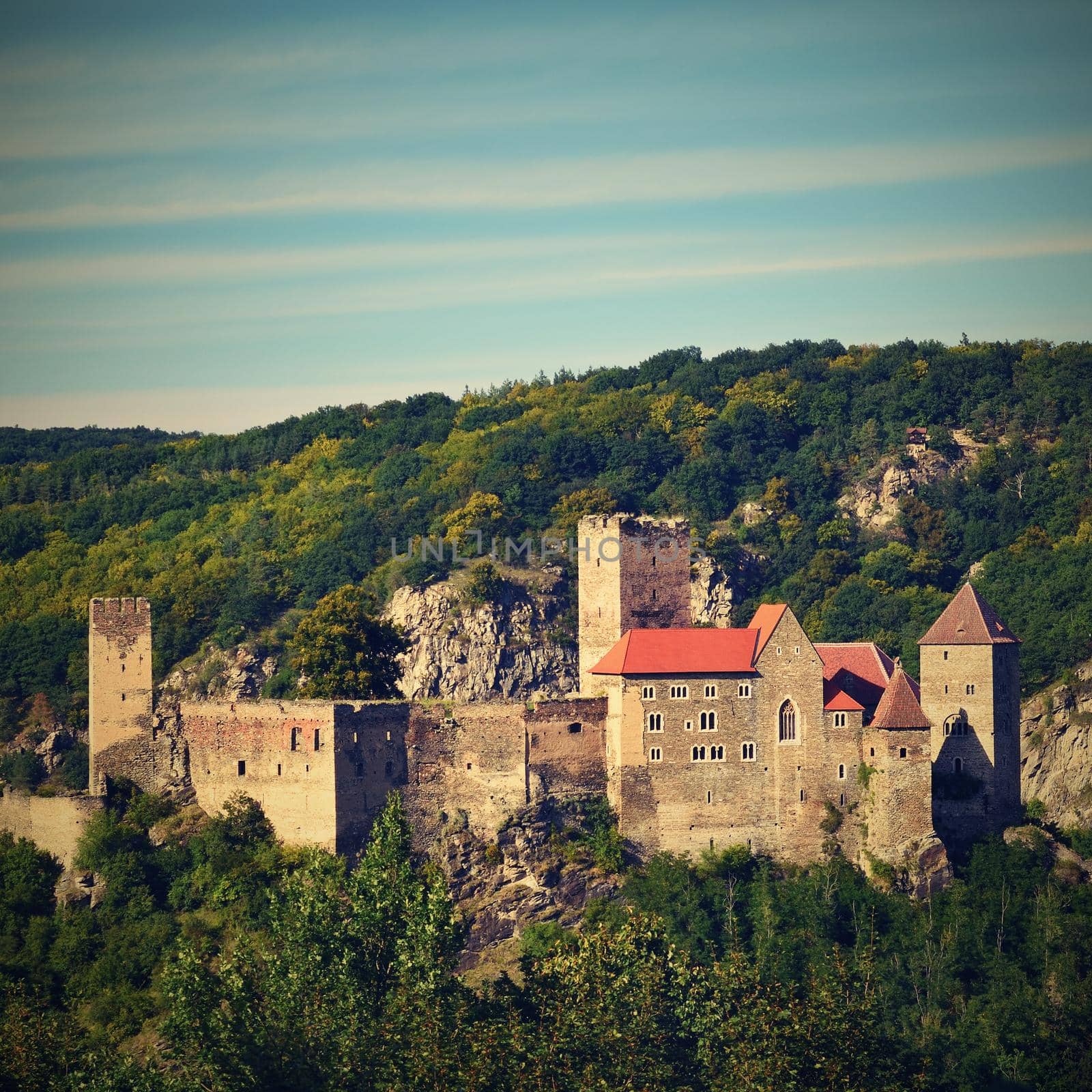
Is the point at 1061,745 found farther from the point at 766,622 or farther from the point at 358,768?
the point at 358,768

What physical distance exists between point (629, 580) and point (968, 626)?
1053 cm

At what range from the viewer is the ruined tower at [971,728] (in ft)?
233

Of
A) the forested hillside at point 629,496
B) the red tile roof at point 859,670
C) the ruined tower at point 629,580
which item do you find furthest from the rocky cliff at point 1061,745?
the ruined tower at point 629,580

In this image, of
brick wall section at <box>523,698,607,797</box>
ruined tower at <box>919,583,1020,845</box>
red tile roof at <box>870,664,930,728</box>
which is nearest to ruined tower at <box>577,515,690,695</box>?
brick wall section at <box>523,698,607,797</box>

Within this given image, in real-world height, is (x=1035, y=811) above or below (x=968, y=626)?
below

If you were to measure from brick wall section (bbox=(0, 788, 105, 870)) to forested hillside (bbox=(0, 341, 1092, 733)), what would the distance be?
70.8 feet

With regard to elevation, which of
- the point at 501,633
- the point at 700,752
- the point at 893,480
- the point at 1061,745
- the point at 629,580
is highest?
the point at 893,480

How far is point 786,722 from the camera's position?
69.9 m

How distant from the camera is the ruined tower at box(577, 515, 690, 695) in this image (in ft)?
246

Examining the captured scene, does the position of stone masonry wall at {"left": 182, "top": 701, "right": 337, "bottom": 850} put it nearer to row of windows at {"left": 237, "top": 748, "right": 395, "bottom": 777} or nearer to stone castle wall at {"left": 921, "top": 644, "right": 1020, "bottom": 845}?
row of windows at {"left": 237, "top": 748, "right": 395, "bottom": 777}

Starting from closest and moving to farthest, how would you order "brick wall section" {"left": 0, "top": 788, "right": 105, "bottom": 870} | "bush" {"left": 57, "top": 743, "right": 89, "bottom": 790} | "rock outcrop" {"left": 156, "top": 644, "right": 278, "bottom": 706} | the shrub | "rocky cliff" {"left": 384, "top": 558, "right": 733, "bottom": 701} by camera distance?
1. "brick wall section" {"left": 0, "top": 788, "right": 105, "bottom": 870}
2. the shrub
3. "bush" {"left": 57, "top": 743, "right": 89, "bottom": 790}
4. "rock outcrop" {"left": 156, "top": 644, "right": 278, "bottom": 706}
5. "rocky cliff" {"left": 384, "top": 558, "right": 733, "bottom": 701}

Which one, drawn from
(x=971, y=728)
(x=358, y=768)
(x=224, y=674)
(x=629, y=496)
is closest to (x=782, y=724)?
(x=971, y=728)

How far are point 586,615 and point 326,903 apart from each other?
55.2 ft

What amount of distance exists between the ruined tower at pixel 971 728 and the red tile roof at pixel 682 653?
5.60 meters
